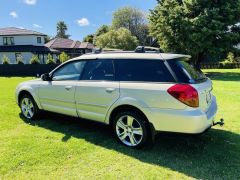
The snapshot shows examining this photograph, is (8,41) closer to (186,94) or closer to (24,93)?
(24,93)

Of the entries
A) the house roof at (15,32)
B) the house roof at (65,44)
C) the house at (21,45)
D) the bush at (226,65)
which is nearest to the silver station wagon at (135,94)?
the bush at (226,65)

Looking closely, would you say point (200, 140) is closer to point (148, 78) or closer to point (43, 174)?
point (148, 78)

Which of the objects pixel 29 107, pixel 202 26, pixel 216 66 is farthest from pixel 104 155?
pixel 216 66

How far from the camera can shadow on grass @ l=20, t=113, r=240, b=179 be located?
4.62 m

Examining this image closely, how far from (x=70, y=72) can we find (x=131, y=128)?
208cm

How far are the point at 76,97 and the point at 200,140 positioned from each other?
2.77 m

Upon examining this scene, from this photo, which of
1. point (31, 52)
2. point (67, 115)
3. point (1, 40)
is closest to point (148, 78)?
point (67, 115)

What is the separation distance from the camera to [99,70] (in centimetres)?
598

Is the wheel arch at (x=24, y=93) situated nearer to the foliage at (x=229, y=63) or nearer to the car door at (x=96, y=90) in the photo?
the car door at (x=96, y=90)

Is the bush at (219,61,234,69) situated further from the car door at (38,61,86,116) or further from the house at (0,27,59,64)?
the car door at (38,61,86,116)

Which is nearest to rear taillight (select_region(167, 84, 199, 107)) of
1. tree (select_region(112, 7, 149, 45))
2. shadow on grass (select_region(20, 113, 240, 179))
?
shadow on grass (select_region(20, 113, 240, 179))

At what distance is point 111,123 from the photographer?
5781mm

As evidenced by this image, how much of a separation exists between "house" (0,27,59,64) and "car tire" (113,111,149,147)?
127 feet

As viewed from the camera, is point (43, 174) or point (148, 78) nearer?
point (43, 174)
